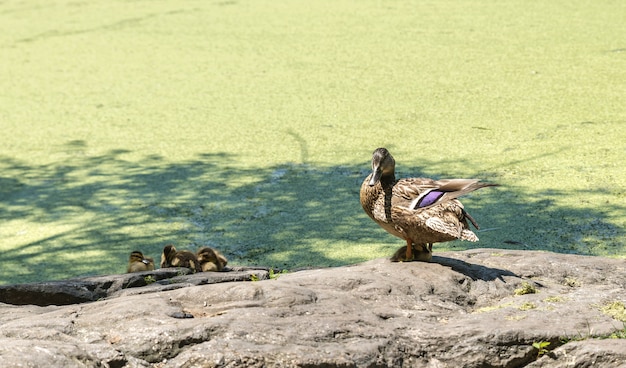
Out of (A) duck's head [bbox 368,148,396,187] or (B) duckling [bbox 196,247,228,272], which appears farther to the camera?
(B) duckling [bbox 196,247,228,272]

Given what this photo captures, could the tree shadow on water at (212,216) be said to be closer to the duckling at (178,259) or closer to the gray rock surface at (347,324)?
the duckling at (178,259)

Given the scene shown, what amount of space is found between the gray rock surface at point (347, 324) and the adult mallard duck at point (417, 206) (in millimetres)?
122

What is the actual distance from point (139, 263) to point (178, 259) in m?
0.16

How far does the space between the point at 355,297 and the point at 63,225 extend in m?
2.18

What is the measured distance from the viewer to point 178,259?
3.46m

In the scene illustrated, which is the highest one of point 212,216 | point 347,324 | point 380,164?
point 380,164

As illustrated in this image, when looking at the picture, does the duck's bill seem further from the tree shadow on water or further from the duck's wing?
the tree shadow on water

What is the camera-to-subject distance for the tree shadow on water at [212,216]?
3.81 m

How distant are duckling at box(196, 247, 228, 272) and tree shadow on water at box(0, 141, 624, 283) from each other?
11.9 inches

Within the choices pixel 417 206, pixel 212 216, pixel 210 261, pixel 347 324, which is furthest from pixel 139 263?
pixel 347 324

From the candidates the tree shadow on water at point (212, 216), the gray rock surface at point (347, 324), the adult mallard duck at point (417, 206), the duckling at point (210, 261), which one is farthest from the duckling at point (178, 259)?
the adult mallard duck at point (417, 206)

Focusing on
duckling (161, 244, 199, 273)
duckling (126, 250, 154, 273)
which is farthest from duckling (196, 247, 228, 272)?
duckling (126, 250, 154, 273)

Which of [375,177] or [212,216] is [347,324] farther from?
[212,216]

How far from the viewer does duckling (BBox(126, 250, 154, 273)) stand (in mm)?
3473
